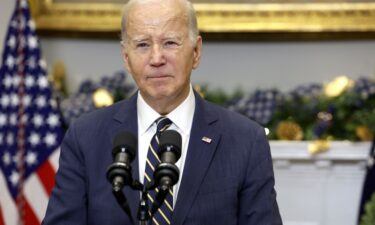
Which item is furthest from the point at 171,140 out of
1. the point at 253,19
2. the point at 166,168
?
the point at 253,19

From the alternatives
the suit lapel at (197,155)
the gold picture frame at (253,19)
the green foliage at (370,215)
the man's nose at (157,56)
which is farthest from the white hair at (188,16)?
the gold picture frame at (253,19)

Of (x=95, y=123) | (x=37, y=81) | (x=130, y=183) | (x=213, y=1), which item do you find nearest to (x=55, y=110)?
(x=37, y=81)

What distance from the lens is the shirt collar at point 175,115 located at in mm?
2984

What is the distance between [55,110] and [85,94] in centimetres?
40

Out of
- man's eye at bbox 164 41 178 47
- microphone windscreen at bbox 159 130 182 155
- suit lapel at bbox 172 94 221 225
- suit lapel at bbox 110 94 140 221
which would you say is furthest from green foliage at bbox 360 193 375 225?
microphone windscreen at bbox 159 130 182 155

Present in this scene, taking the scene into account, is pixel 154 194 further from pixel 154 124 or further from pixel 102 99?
pixel 102 99

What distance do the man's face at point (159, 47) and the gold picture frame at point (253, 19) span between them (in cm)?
258

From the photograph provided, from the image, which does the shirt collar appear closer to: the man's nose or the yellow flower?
the man's nose

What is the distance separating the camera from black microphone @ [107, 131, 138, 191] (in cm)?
228

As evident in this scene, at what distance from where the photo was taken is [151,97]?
9.69 feet

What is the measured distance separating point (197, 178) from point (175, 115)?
258 mm

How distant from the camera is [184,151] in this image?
2.98 m

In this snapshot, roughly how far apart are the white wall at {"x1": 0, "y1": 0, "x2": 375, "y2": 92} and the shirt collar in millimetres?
2558

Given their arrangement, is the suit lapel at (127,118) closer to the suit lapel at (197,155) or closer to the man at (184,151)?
the man at (184,151)
